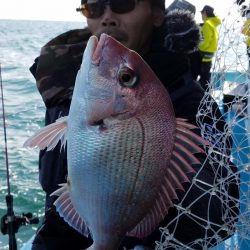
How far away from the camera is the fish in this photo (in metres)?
1.15

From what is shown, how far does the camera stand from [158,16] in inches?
78.7

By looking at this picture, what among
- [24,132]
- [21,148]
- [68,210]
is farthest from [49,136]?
[24,132]

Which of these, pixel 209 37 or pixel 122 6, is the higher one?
pixel 122 6

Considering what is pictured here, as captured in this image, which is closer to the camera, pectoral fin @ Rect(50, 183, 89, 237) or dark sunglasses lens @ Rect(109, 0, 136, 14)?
pectoral fin @ Rect(50, 183, 89, 237)

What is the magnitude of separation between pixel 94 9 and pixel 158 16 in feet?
1.13

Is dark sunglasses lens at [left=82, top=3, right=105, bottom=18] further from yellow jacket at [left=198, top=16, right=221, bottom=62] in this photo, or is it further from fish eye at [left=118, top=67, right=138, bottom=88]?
yellow jacket at [left=198, top=16, right=221, bottom=62]

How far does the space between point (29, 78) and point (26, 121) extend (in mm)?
5683

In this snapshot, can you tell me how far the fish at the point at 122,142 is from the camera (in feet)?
3.77

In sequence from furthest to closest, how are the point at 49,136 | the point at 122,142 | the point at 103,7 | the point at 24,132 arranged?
the point at 24,132, the point at 103,7, the point at 49,136, the point at 122,142

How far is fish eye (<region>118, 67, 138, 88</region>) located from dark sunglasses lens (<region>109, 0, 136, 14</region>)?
72 centimetres

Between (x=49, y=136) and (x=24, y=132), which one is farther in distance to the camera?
(x=24, y=132)

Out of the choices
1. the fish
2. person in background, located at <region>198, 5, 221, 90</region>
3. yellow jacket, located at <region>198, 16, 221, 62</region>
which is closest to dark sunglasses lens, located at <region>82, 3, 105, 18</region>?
the fish

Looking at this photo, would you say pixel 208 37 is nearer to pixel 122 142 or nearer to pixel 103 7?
pixel 103 7

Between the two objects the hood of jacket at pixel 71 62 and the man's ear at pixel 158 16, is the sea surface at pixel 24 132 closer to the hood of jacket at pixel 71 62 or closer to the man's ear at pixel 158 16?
the hood of jacket at pixel 71 62
